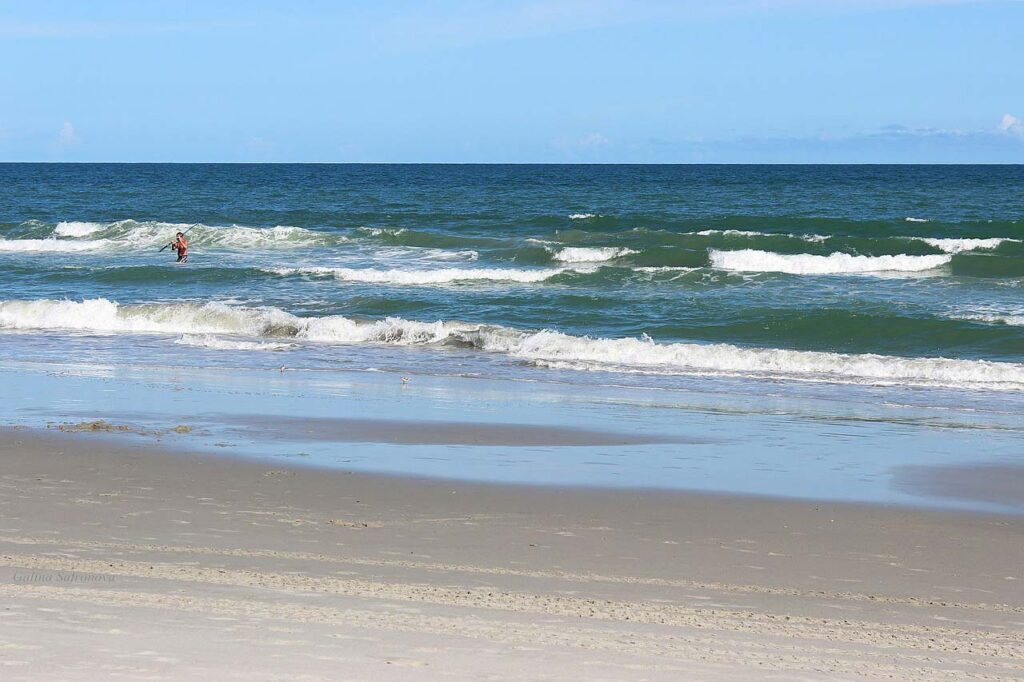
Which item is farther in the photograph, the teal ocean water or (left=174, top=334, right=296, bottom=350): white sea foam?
(left=174, top=334, right=296, bottom=350): white sea foam

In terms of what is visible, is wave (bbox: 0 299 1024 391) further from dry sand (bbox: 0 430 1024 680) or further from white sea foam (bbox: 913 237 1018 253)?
white sea foam (bbox: 913 237 1018 253)

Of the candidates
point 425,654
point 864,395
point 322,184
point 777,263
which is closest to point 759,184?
point 322,184

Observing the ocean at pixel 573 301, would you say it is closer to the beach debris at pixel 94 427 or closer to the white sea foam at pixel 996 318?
the white sea foam at pixel 996 318

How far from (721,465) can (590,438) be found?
56.8 inches

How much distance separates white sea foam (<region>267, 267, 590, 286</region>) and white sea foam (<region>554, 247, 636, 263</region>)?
232cm

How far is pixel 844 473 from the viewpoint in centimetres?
890

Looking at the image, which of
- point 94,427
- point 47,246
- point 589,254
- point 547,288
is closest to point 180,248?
point 47,246

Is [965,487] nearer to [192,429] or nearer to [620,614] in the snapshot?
[620,614]

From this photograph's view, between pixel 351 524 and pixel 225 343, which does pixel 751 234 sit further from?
pixel 351 524

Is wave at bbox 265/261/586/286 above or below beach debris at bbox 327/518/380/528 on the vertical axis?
above

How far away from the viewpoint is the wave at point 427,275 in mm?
25547

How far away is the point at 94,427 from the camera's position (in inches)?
396

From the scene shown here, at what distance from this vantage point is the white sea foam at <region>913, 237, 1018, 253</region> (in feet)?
96.4

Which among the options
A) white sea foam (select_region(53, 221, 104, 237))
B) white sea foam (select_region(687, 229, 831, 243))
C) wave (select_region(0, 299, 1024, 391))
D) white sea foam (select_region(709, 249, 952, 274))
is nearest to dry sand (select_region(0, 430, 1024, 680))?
wave (select_region(0, 299, 1024, 391))
